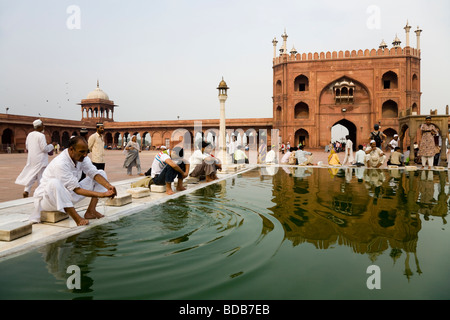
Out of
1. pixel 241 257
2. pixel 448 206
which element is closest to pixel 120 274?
pixel 241 257

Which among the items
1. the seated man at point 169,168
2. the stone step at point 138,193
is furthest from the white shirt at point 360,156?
the stone step at point 138,193

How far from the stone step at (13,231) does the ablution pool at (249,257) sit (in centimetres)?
34

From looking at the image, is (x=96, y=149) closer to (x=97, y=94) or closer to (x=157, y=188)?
(x=157, y=188)

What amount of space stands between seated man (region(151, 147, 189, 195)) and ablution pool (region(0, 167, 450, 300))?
105cm

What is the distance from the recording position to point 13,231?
8.09 ft

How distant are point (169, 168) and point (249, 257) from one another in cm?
285

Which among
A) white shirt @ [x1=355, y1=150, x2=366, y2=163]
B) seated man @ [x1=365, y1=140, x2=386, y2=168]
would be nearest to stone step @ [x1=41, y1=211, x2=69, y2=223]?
seated man @ [x1=365, y1=140, x2=386, y2=168]

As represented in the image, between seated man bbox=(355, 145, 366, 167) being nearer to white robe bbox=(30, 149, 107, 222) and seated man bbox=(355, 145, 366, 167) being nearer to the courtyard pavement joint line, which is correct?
the courtyard pavement joint line

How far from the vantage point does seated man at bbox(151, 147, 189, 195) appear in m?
4.71

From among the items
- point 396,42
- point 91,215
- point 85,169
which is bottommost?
point 91,215

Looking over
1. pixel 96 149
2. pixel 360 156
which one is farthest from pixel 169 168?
pixel 360 156

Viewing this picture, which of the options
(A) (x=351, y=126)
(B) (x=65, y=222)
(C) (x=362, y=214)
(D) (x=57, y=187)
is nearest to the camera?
(D) (x=57, y=187)

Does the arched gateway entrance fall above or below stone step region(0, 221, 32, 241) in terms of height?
above

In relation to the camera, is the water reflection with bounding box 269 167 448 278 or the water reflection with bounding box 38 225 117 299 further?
the water reflection with bounding box 269 167 448 278
